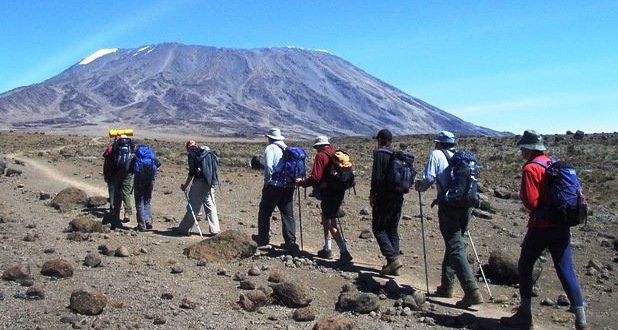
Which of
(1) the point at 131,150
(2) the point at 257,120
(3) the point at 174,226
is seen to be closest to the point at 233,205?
(3) the point at 174,226

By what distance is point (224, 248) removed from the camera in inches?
344

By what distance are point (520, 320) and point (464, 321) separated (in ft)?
1.77

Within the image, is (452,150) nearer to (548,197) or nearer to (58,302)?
(548,197)

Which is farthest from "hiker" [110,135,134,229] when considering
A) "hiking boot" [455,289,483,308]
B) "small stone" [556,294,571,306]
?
"small stone" [556,294,571,306]

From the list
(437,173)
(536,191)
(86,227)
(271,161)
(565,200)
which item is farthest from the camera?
(86,227)

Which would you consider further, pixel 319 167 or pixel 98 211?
pixel 98 211

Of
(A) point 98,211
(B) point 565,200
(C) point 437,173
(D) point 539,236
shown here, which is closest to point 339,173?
(C) point 437,173

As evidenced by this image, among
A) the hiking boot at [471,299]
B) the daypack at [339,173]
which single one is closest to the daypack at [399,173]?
the daypack at [339,173]

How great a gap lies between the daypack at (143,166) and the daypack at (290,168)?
9.15 ft

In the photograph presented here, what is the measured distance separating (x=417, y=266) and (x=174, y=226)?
14.8 feet

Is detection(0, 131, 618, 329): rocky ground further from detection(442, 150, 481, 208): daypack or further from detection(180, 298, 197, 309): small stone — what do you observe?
detection(442, 150, 481, 208): daypack

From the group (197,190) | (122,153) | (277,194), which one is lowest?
(197,190)

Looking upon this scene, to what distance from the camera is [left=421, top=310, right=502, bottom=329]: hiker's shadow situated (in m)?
6.53

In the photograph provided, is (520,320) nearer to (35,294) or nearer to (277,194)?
(277,194)
